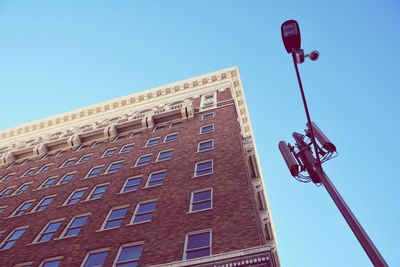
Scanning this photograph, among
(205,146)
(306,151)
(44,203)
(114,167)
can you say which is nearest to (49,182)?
(44,203)

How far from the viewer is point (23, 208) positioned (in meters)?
27.5

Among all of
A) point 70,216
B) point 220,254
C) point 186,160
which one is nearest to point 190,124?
point 186,160

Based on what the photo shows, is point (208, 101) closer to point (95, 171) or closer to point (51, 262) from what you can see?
point (95, 171)

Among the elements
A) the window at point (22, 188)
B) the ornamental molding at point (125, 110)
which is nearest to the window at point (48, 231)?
the window at point (22, 188)

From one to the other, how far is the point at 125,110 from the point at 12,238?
25.0 m

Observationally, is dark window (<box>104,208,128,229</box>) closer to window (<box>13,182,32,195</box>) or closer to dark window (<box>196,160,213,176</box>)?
dark window (<box>196,160,213,176</box>)

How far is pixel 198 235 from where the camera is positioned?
58.5ft

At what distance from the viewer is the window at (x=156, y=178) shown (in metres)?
24.6

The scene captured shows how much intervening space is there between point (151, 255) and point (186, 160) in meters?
10.1

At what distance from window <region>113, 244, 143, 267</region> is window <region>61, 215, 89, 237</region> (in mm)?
4437

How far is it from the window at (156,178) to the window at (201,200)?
12.0 ft

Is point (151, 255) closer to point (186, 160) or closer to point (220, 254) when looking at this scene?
point (220, 254)

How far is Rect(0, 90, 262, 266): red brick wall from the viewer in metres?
17.4

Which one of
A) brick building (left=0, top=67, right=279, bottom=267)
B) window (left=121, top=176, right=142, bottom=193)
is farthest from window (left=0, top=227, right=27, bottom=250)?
window (left=121, top=176, right=142, bottom=193)
